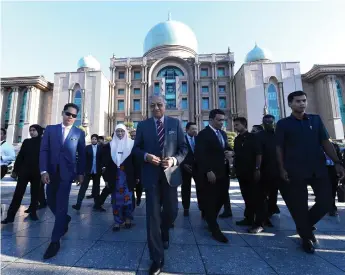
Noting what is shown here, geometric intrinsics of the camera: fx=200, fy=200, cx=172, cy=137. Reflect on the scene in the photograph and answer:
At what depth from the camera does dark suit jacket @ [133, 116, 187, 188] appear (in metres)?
2.49

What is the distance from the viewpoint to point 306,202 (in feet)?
10.1

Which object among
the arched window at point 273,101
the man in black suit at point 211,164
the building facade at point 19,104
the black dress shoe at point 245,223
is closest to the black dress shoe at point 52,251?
the man in black suit at point 211,164

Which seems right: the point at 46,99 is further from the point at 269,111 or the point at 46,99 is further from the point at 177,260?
the point at 177,260

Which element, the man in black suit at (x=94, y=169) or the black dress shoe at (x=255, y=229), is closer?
the black dress shoe at (x=255, y=229)

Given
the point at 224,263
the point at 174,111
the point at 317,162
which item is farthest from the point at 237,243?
the point at 174,111

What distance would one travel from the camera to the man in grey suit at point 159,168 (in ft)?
7.65

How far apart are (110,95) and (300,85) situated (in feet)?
108

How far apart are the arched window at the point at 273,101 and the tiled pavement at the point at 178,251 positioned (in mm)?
31222

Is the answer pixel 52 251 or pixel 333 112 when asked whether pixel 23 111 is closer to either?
pixel 52 251

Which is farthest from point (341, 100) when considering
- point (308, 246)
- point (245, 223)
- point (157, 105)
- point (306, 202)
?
point (157, 105)

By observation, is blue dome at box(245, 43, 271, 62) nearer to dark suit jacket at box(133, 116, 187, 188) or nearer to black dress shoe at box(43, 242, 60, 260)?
dark suit jacket at box(133, 116, 187, 188)

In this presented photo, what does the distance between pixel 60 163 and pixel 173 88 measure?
3427 centimetres

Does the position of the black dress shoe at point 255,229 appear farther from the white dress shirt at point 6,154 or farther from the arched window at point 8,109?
the arched window at point 8,109

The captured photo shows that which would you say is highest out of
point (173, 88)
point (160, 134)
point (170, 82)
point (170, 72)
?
point (170, 72)
